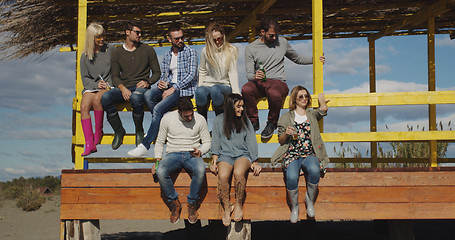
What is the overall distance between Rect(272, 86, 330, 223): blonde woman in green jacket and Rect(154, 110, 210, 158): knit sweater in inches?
36.6

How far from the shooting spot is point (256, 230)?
988 centimetres

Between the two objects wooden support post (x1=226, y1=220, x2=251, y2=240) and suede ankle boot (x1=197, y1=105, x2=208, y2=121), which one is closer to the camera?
wooden support post (x1=226, y1=220, x2=251, y2=240)

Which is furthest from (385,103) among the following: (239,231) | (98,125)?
(98,125)

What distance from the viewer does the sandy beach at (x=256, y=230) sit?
9.46 meters

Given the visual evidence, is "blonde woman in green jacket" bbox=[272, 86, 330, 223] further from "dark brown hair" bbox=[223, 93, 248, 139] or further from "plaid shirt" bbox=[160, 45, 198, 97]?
"plaid shirt" bbox=[160, 45, 198, 97]

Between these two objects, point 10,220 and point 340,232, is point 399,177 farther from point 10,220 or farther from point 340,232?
point 10,220

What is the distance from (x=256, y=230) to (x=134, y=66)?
181 inches

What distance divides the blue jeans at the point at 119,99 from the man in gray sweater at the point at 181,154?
2.43ft

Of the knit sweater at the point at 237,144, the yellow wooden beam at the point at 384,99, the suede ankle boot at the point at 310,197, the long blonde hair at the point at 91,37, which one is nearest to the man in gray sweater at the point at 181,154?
the knit sweater at the point at 237,144

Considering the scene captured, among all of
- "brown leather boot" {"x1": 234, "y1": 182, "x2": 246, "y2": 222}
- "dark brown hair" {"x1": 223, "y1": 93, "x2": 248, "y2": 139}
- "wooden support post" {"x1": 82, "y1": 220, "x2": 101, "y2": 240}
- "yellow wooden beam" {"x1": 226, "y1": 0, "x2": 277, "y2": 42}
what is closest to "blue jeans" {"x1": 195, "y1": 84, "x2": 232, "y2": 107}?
"dark brown hair" {"x1": 223, "y1": 93, "x2": 248, "y2": 139}

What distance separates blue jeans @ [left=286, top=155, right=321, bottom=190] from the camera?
5.87 m

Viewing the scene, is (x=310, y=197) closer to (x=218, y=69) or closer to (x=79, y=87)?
(x=218, y=69)

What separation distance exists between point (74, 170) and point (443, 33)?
9.57 meters

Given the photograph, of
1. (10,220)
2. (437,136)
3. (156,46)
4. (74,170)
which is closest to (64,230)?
(74,170)
